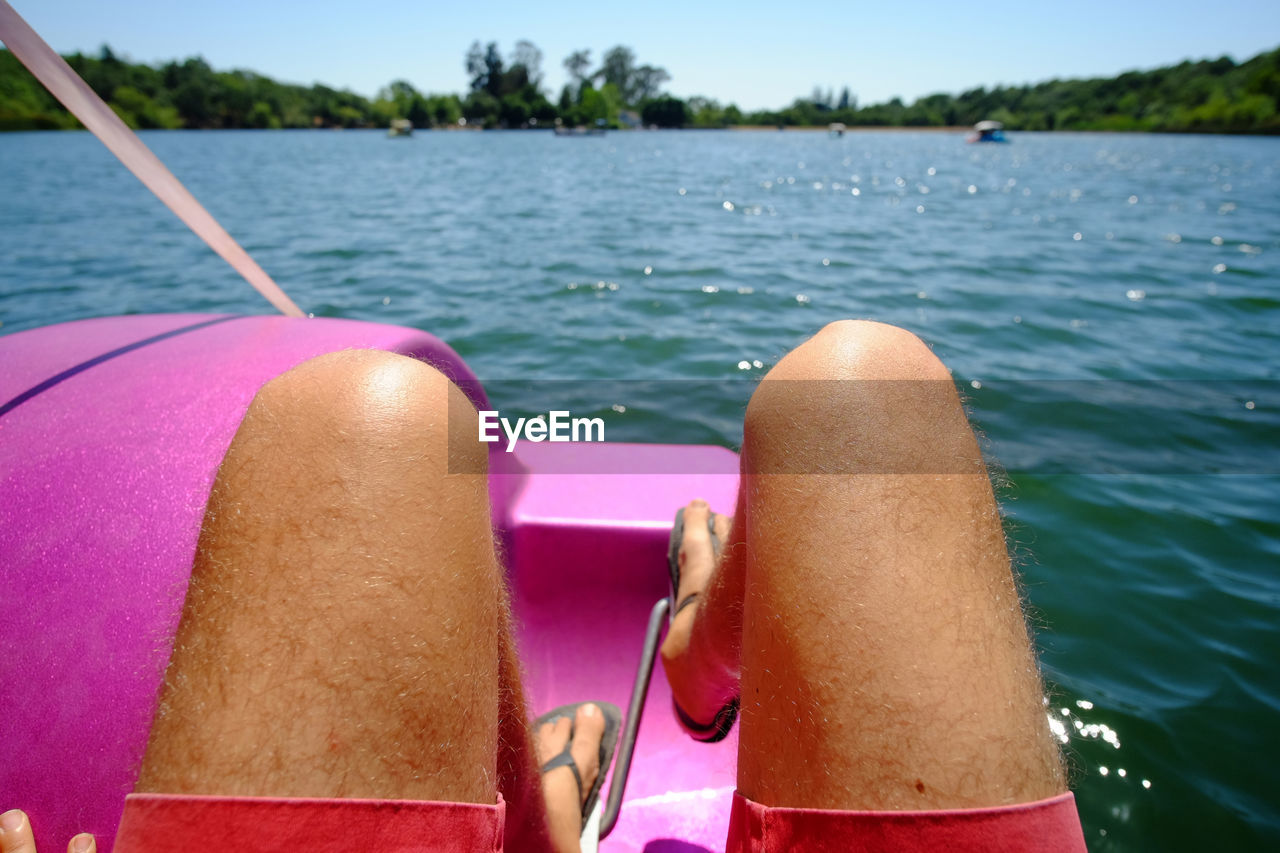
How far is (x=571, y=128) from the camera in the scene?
6800 centimetres

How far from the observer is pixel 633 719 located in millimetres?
1720

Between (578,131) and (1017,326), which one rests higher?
(1017,326)

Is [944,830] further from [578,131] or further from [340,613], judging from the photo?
[578,131]

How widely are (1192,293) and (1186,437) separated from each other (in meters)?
3.68

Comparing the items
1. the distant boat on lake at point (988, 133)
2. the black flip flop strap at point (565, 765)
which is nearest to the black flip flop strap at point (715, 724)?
the black flip flop strap at point (565, 765)

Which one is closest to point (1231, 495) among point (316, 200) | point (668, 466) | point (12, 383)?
point (668, 466)

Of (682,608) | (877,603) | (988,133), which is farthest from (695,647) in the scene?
(988,133)

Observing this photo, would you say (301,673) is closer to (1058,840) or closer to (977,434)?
(1058,840)

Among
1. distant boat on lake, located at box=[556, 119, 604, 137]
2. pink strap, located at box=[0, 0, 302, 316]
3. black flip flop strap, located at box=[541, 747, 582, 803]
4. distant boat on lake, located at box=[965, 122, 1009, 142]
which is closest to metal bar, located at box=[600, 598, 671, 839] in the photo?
black flip flop strap, located at box=[541, 747, 582, 803]

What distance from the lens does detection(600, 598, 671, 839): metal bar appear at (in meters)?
1.59

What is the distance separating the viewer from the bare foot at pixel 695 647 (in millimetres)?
1392

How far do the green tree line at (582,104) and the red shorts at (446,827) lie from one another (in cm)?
6428

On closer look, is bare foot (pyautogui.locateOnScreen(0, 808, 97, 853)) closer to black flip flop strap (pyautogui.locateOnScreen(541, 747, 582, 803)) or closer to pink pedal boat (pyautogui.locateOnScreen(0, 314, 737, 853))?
pink pedal boat (pyautogui.locateOnScreen(0, 314, 737, 853))

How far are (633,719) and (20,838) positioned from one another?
116cm
